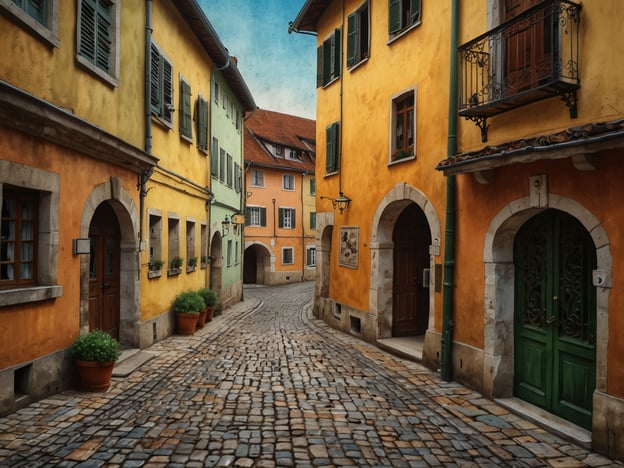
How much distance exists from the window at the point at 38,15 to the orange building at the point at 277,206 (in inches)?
950

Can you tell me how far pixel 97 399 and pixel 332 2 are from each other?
41.6 ft

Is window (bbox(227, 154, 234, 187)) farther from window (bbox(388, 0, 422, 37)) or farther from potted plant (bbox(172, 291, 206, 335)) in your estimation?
window (bbox(388, 0, 422, 37))

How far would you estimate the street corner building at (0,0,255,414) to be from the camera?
6.18 metres

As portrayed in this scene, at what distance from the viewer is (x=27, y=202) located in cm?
675

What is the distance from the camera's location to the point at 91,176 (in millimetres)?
8094

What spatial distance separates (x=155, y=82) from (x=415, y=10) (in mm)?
6020

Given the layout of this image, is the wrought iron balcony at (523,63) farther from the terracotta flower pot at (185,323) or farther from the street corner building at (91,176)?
the terracotta flower pot at (185,323)

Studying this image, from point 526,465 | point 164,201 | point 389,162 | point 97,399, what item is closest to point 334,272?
point 389,162

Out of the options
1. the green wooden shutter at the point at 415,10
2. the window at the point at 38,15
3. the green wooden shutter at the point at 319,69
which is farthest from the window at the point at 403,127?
the window at the point at 38,15

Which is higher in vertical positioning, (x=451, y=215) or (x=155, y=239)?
(x=451, y=215)

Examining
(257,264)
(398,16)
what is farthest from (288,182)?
(398,16)

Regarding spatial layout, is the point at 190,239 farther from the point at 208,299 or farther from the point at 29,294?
the point at 29,294

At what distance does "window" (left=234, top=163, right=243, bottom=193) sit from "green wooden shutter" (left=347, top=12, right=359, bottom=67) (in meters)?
10.3

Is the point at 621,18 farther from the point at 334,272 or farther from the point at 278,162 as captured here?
the point at 278,162
